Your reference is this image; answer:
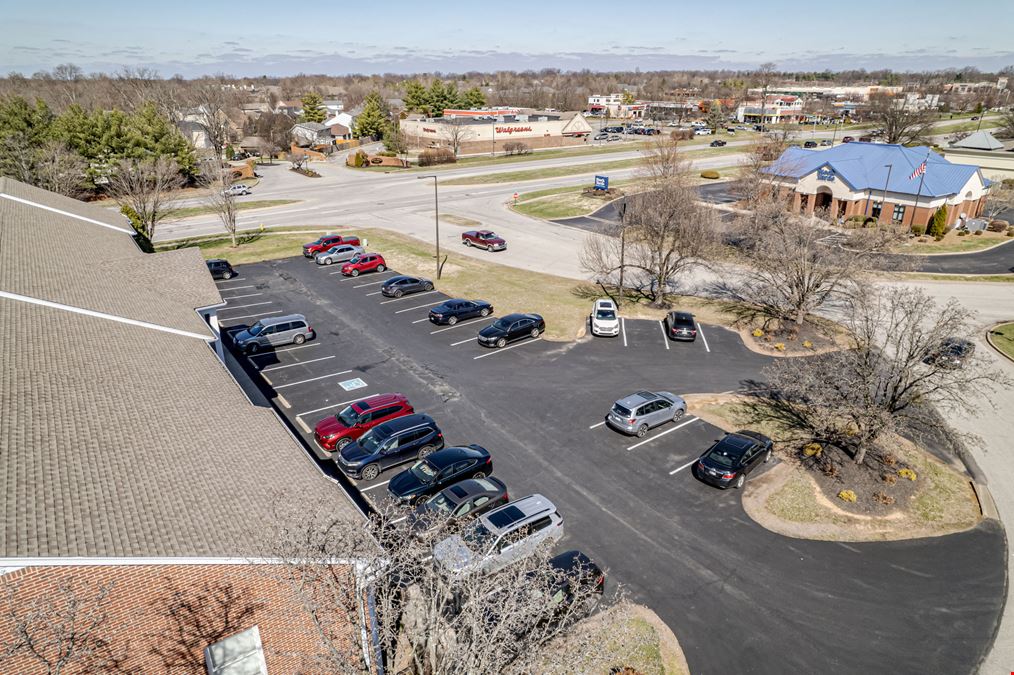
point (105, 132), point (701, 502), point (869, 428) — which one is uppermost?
point (105, 132)

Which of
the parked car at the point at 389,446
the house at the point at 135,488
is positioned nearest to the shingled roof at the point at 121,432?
the house at the point at 135,488

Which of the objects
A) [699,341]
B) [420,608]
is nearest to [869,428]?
[699,341]

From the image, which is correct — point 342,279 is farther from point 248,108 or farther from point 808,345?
point 248,108

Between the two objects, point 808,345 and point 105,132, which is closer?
point 808,345

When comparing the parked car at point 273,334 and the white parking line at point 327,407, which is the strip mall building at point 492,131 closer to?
the parked car at point 273,334

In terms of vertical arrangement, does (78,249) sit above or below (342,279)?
above

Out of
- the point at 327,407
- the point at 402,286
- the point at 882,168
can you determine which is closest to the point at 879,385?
the point at 327,407

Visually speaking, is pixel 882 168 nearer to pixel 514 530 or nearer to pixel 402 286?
pixel 402 286
